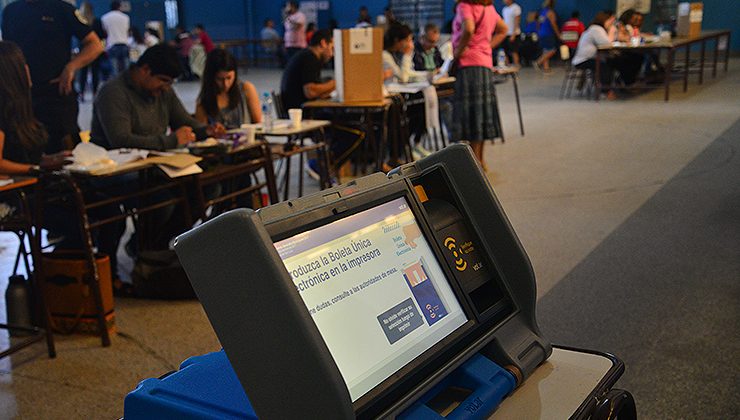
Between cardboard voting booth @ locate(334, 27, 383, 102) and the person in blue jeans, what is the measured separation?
33.3 ft

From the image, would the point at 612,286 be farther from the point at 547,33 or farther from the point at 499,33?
the point at 547,33

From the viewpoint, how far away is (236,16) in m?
19.4

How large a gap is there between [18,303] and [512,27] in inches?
520

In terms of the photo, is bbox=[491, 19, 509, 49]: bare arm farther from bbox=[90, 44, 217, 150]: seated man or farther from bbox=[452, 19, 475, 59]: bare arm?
bbox=[90, 44, 217, 150]: seated man

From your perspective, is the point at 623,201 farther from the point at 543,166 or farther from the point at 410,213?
the point at 410,213

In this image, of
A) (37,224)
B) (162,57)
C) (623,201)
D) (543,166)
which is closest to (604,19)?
(543,166)

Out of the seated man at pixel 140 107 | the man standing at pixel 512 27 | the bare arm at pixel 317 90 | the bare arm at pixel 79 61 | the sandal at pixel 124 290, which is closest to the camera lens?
the sandal at pixel 124 290

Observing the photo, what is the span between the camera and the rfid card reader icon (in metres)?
1.28

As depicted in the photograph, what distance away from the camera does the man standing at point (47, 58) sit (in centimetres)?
455

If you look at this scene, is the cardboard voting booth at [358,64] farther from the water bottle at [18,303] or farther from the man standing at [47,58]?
the water bottle at [18,303]

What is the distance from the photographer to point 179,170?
11.4 feet

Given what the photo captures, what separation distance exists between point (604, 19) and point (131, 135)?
8202mm

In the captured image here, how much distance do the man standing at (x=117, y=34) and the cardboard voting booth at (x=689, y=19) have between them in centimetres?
891

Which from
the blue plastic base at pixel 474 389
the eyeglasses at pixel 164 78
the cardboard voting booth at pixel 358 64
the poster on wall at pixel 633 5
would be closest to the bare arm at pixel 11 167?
the eyeglasses at pixel 164 78
